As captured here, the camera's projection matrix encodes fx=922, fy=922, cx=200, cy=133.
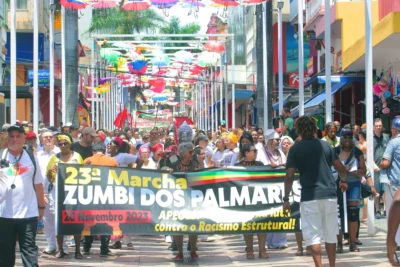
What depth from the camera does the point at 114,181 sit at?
1195 centimetres

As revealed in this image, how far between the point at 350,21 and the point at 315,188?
19768 millimetres

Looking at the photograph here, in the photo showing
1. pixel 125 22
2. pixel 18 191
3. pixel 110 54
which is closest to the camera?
pixel 18 191

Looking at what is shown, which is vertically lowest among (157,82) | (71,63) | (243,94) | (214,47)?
(243,94)

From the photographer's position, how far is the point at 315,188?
9.85 metres

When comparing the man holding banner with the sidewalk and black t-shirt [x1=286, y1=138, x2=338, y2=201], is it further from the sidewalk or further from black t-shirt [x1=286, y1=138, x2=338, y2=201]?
the sidewalk

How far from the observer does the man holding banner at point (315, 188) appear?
985cm

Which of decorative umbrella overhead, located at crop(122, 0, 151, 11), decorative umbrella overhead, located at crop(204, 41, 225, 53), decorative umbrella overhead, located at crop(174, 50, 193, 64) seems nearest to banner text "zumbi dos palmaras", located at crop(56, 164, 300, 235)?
decorative umbrella overhead, located at crop(122, 0, 151, 11)

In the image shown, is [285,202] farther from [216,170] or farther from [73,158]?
[73,158]

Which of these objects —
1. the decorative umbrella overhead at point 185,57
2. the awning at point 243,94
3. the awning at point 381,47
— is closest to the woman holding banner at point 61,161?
the awning at point 381,47

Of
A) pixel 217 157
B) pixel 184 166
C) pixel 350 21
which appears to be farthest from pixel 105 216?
pixel 350 21

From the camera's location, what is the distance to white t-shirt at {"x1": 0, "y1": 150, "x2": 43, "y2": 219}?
9016mm

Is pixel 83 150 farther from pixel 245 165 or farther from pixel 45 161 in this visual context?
pixel 245 165

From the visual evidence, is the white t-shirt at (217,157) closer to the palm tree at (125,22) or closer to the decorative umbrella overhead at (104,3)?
the decorative umbrella overhead at (104,3)

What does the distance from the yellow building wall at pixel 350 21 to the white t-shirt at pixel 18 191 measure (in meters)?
20.5
